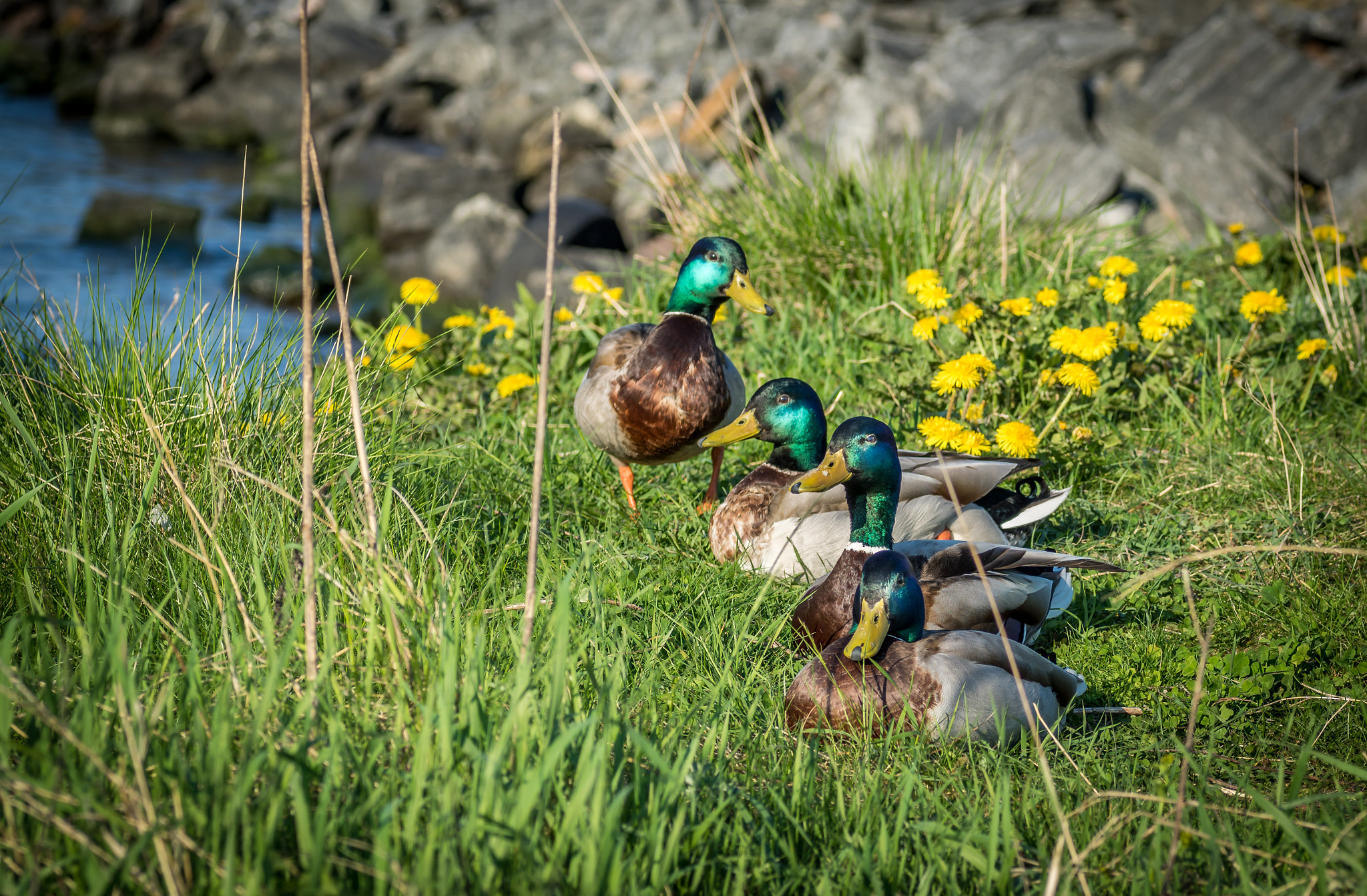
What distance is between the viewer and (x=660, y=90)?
1373 cm

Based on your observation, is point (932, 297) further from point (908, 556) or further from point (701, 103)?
point (701, 103)

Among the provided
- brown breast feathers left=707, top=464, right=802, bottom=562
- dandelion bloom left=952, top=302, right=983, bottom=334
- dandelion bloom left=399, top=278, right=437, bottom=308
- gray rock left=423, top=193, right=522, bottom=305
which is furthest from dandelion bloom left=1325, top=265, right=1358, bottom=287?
gray rock left=423, top=193, right=522, bottom=305

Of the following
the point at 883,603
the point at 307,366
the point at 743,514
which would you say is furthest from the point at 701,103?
the point at 307,366

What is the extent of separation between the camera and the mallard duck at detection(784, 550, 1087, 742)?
2320 mm

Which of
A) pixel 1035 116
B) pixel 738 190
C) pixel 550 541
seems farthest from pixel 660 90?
pixel 550 541

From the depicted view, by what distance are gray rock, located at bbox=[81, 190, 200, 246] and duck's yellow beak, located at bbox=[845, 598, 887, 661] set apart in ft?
39.4

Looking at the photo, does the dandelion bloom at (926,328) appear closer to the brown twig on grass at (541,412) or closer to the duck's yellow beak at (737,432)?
the duck's yellow beak at (737,432)

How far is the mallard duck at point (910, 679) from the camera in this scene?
2.32 meters

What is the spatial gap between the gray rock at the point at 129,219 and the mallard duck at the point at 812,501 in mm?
11021

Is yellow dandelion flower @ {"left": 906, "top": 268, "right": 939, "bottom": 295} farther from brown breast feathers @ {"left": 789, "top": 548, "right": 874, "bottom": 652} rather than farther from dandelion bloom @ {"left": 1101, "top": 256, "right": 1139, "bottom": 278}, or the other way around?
brown breast feathers @ {"left": 789, "top": 548, "right": 874, "bottom": 652}

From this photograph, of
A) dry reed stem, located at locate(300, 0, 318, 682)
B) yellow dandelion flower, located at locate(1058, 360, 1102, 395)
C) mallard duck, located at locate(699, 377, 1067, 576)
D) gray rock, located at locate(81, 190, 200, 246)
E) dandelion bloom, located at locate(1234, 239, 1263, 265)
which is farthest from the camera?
gray rock, located at locate(81, 190, 200, 246)

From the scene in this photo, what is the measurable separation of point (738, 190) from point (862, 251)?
0.82 metres

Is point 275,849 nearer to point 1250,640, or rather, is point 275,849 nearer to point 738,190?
point 1250,640

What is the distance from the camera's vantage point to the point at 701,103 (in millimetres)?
12633
